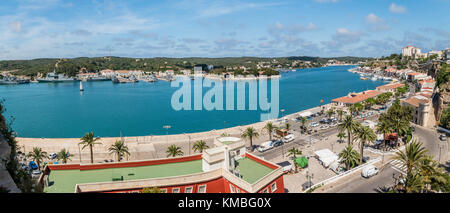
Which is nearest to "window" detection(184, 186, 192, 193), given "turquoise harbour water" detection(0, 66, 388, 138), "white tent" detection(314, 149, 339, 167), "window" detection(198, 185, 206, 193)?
"window" detection(198, 185, 206, 193)

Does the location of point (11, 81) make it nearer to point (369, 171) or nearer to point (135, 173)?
point (135, 173)

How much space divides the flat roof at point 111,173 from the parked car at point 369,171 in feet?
45.4

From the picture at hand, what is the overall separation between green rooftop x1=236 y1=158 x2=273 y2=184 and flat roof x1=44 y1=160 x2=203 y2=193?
10.1 ft

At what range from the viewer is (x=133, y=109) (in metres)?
81.1

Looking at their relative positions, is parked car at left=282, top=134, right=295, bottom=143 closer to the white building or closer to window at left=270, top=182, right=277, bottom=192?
window at left=270, top=182, right=277, bottom=192

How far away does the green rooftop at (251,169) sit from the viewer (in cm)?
1864

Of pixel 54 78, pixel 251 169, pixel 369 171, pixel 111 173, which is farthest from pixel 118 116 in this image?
pixel 54 78

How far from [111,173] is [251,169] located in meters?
9.97

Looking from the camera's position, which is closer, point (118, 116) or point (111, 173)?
point (111, 173)

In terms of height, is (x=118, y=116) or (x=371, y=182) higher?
(x=371, y=182)

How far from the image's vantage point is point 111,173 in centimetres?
1920
